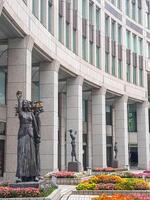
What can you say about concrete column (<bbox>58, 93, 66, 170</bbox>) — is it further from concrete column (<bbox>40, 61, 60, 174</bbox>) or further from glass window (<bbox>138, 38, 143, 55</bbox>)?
glass window (<bbox>138, 38, 143, 55</bbox>)

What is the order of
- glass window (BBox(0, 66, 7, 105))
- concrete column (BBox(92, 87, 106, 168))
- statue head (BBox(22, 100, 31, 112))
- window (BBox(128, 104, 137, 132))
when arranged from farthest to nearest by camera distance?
window (BBox(128, 104, 137, 132))
concrete column (BBox(92, 87, 106, 168))
glass window (BBox(0, 66, 7, 105))
statue head (BBox(22, 100, 31, 112))

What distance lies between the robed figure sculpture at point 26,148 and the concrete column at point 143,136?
4262cm

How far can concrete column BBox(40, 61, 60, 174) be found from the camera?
32.6 meters

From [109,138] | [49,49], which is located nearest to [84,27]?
[49,49]

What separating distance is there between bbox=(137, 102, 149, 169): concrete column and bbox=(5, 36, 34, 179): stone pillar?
33500 millimetres

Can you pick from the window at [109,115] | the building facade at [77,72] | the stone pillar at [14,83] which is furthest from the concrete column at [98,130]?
the stone pillar at [14,83]

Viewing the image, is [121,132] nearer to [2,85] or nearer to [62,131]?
[62,131]

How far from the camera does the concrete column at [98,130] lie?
152ft

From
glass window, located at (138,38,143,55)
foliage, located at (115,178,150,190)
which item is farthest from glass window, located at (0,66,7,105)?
glass window, located at (138,38,143,55)

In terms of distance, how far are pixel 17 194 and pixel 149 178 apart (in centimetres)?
1764

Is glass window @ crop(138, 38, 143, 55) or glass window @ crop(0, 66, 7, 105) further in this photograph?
glass window @ crop(138, 38, 143, 55)

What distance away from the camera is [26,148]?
16.3 m

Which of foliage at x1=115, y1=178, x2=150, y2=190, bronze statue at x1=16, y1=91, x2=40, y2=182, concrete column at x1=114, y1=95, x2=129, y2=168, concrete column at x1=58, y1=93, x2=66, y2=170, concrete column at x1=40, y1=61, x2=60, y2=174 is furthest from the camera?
concrete column at x1=114, y1=95, x2=129, y2=168

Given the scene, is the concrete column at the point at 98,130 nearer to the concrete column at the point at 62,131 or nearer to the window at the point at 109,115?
the concrete column at the point at 62,131
